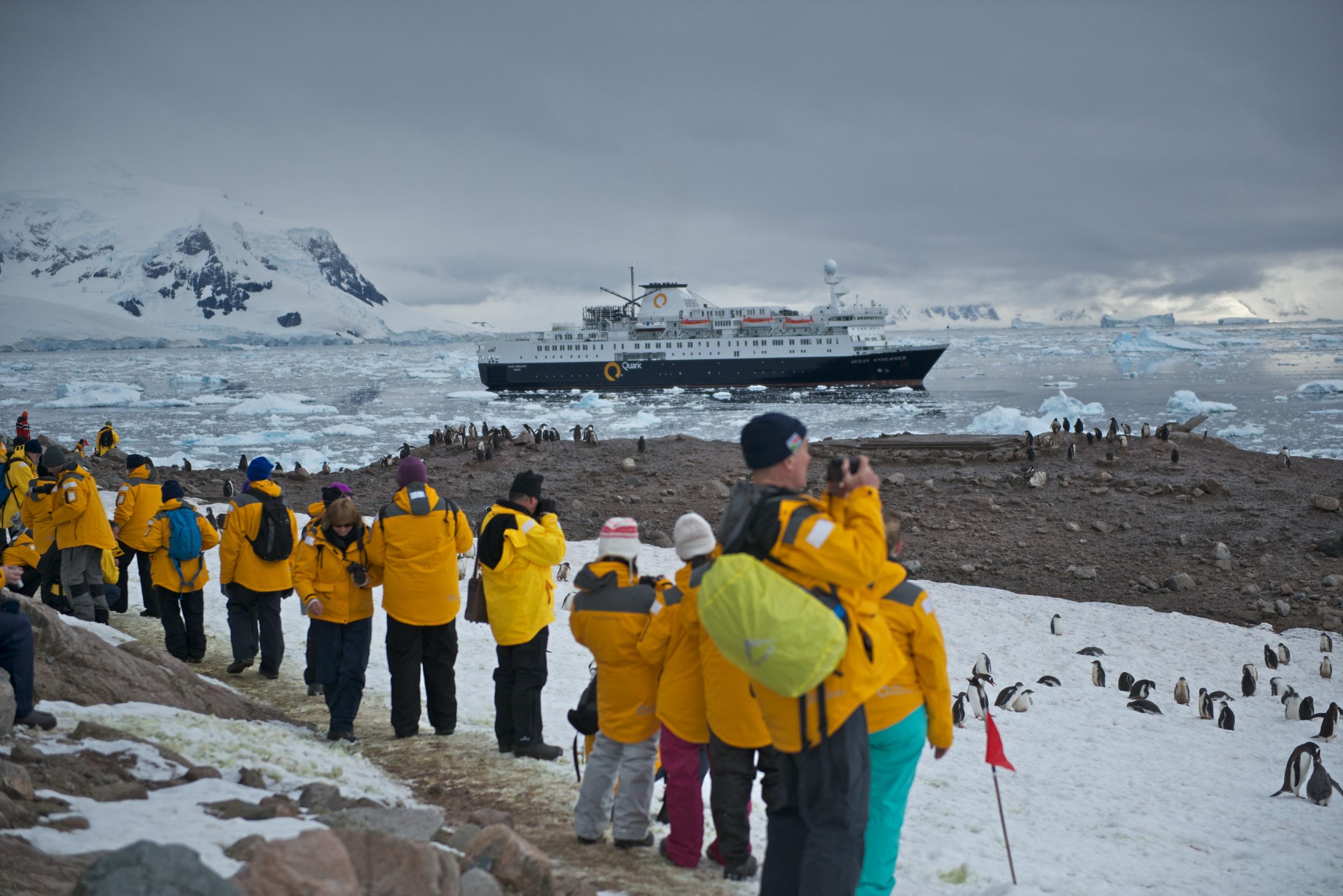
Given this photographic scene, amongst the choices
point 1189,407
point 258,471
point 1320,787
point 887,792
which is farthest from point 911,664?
point 1189,407

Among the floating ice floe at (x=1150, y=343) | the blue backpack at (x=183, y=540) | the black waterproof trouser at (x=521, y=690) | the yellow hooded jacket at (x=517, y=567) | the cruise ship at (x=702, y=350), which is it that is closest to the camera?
the yellow hooded jacket at (x=517, y=567)

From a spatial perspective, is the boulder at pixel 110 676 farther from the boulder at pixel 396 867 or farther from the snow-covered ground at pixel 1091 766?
the boulder at pixel 396 867

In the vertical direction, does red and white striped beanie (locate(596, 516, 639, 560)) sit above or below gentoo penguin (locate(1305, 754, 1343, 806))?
above

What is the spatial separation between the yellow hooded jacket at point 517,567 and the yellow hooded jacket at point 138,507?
Result: 3.68m

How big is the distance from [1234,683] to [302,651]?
7598 mm

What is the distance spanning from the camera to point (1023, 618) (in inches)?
366

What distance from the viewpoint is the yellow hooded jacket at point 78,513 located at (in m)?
5.81

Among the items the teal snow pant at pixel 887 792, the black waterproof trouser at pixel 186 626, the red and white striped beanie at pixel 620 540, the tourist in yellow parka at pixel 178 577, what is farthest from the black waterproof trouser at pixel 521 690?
the black waterproof trouser at pixel 186 626

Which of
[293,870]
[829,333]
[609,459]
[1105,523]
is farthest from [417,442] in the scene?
[829,333]

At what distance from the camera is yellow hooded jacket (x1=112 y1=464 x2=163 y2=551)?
6457mm

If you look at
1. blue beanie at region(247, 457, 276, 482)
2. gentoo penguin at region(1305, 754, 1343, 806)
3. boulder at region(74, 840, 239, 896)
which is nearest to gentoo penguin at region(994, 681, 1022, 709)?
gentoo penguin at region(1305, 754, 1343, 806)

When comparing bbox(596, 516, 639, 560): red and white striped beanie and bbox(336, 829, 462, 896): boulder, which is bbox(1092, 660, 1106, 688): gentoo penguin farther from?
bbox(336, 829, 462, 896): boulder

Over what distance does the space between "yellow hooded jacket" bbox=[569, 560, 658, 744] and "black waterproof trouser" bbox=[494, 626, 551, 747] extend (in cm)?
97

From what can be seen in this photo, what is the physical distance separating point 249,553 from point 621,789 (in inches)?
130
